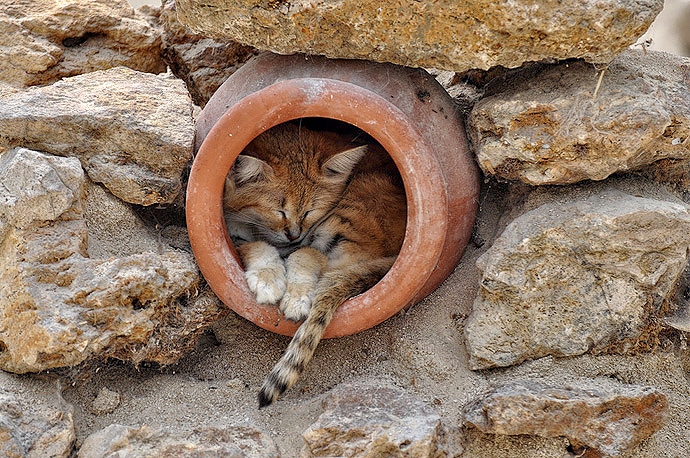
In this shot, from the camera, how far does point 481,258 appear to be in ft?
9.15

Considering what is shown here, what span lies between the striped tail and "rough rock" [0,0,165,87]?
1.95 metres

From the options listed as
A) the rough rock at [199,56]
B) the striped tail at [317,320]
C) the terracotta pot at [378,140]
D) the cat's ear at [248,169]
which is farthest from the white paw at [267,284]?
the rough rock at [199,56]

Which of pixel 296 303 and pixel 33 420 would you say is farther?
pixel 296 303

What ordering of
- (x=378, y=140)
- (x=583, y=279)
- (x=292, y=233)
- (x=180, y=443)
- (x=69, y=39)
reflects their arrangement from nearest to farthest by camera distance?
(x=180, y=443) → (x=583, y=279) → (x=378, y=140) → (x=292, y=233) → (x=69, y=39)

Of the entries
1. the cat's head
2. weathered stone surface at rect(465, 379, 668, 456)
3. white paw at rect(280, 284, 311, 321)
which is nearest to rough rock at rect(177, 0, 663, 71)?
the cat's head

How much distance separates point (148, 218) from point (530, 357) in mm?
1765

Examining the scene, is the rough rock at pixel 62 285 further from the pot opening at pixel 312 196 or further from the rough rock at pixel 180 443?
the pot opening at pixel 312 196

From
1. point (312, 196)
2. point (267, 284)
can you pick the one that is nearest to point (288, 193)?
point (312, 196)

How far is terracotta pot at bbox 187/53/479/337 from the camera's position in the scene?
275 cm

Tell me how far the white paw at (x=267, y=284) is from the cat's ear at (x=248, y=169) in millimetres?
545

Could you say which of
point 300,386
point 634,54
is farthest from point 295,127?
point 634,54

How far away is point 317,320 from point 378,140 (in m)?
0.78

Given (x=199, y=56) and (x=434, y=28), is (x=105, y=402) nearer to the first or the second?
(x=434, y=28)

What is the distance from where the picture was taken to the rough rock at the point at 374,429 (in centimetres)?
240
